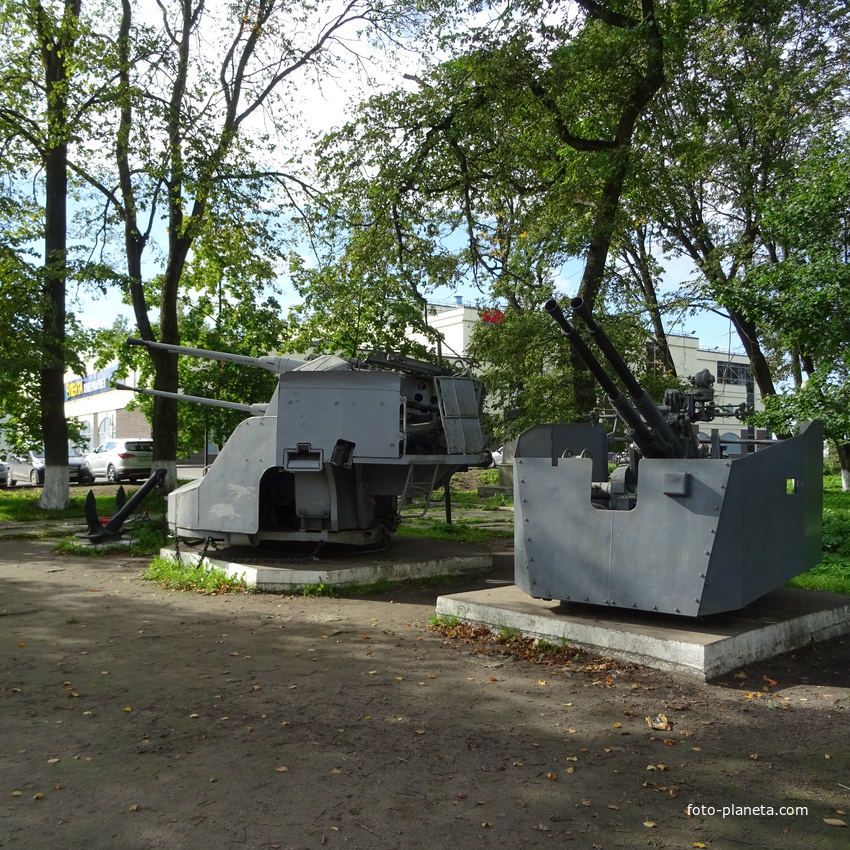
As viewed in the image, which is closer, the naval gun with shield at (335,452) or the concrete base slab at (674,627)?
the concrete base slab at (674,627)

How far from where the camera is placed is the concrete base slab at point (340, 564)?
831 cm

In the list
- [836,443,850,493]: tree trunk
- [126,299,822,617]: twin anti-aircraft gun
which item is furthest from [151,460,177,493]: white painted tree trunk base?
[836,443,850,493]: tree trunk

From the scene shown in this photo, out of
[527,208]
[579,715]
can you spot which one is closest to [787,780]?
[579,715]

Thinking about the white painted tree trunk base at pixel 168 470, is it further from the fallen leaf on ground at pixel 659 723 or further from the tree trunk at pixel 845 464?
the tree trunk at pixel 845 464

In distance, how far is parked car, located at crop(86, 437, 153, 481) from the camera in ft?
90.6

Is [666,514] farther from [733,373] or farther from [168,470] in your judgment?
[733,373]

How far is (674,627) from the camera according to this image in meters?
5.64

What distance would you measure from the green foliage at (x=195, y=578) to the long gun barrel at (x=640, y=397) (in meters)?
4.50

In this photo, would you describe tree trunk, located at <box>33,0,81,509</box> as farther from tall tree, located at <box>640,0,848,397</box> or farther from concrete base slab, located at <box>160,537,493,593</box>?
tall tree, located at <box>640,0,848,397</box>

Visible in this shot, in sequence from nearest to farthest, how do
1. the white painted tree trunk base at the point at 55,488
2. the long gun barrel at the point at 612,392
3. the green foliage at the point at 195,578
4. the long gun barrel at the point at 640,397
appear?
1. the long gun barrel at the point at 612,392
2. the long gun barrel at the point at 640,397
3. the green foliage at the point at 195,578
4. the white painted tree trunk base at the point at 55,488

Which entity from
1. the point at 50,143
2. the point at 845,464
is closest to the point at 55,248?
the point at 50,143

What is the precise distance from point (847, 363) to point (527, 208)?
554 cm

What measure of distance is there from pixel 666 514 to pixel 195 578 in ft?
17.2

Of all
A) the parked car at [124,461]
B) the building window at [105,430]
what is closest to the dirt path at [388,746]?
the parked car at [124,461]
